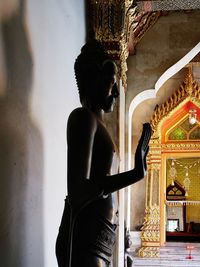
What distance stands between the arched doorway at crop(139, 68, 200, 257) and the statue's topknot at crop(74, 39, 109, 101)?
6075 millimetres

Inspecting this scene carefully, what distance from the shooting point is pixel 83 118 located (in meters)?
1.60

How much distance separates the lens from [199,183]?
37.5 ft

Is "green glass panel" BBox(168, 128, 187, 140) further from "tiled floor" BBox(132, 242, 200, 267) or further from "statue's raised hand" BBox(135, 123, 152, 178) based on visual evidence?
"statue's raised hand" BBox(135, 123, 152, 178)

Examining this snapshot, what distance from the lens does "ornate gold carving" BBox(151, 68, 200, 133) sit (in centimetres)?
780

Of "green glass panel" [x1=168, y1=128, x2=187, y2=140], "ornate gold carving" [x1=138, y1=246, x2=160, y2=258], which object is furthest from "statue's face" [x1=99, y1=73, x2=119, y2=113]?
"green glass panel" [x1=168, y1=128, x2=187, y2=140]

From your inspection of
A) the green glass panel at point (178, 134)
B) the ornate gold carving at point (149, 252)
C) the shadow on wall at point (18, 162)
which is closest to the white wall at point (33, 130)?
the shadow on wall at point (18, 162)

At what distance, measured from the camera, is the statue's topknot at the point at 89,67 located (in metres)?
1.72

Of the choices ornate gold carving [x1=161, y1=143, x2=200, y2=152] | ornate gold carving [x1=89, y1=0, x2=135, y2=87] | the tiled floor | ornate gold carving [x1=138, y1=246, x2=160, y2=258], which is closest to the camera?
ornate gold carving [x1=89, y1=0, x2=135, y2=87]

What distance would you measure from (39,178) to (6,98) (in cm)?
46

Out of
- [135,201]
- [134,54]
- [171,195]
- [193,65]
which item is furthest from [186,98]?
[171,195]

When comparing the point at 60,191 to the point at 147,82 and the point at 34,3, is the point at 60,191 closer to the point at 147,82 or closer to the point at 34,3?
the point at 34,3

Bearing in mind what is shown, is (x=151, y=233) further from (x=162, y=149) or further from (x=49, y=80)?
(x=49, y=80)

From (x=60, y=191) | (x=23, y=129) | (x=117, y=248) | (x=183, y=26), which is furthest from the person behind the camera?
(x=183, y=26)

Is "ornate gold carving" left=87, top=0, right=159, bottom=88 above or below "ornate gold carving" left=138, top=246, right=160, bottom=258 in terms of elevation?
above
